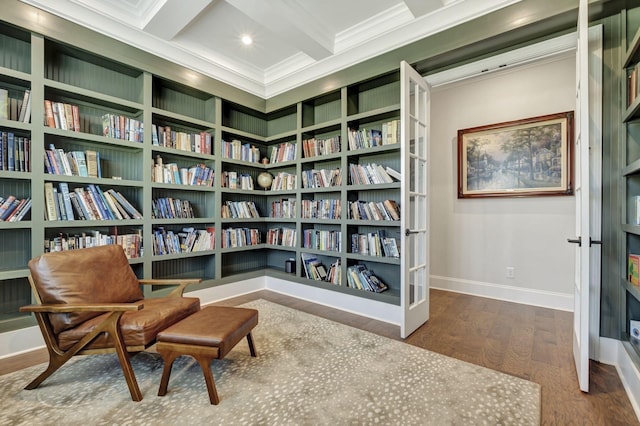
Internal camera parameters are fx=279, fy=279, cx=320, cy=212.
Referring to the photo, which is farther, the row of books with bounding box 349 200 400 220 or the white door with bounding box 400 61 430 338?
the row of books with bounding box 349 200 400 220

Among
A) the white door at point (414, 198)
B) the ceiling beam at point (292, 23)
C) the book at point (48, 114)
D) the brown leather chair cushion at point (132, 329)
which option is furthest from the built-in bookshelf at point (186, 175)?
the brown leather chair cushion at point (132, 329)

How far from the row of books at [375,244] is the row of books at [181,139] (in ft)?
6.87

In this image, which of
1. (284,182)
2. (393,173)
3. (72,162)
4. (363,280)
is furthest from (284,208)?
(72,162)

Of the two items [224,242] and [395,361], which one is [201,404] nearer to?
[395,361]

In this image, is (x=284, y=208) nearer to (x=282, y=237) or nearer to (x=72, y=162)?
(x=282, y=237)

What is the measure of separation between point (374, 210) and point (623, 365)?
2085mm

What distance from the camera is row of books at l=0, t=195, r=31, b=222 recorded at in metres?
2.17

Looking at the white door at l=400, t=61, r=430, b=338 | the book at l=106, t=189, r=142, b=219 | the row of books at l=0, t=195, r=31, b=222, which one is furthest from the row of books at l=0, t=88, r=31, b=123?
the white door at l=400, t=61, r=430, b=338

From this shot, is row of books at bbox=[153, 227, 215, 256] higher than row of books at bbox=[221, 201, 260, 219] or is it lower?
lower

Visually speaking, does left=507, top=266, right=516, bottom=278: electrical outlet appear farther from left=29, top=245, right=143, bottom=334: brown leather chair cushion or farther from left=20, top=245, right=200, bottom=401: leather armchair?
left=29, top=245, right=143, bottom=334: brown leather chair cushion

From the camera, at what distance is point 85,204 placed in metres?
2.52

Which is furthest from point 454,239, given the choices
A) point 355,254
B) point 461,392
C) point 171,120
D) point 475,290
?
point 171,120

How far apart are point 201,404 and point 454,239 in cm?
356

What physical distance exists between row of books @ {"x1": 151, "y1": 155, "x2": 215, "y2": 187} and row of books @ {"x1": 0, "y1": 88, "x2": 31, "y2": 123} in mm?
988
